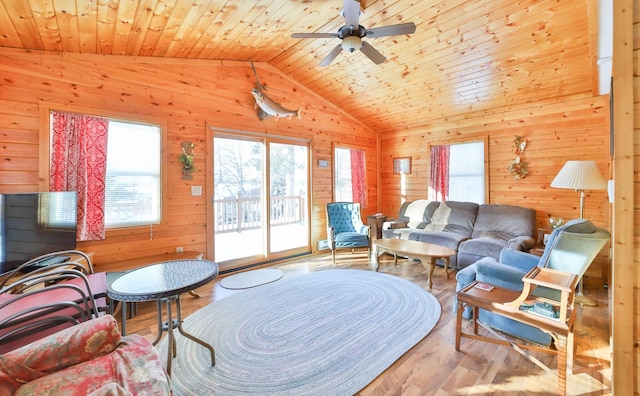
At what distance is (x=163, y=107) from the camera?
3.57m

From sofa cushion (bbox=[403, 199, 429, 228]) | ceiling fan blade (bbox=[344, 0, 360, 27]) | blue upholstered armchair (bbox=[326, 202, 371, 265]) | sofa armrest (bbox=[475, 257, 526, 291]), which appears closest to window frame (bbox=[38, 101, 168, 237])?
blue upholstered armchair (bbox=[326, 202, 371, 265])

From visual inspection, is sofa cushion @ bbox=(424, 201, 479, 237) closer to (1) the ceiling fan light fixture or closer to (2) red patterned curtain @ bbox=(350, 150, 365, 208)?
(2) red patterned curtain @ bbox=(350, 150, 365, 208)

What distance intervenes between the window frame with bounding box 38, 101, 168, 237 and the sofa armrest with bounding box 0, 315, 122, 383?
89.6 inches

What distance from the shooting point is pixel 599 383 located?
69.7 inches

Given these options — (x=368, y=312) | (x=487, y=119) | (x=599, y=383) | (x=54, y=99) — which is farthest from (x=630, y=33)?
(x=54, y=99)

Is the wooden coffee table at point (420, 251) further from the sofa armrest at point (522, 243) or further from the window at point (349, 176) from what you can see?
the window at point (349, 176)

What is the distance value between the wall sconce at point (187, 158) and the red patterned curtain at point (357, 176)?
3.13m

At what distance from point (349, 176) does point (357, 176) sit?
0.57ft

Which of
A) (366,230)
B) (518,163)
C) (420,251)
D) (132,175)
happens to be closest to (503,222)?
(518,163)

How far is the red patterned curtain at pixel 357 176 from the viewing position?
18.8 feet

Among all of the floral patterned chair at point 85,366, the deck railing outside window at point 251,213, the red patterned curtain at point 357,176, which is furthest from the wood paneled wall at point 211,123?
the floral patterned chair at point 85,366

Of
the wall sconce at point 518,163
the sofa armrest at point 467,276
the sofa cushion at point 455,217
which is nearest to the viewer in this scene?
the sofa armrest at point 467,276

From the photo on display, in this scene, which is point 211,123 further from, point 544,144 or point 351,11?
point 544,144

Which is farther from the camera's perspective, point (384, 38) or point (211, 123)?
point (211, 123)
